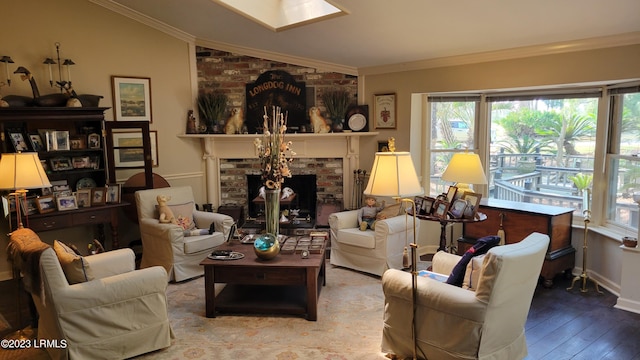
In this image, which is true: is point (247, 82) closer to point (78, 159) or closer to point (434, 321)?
point (78, 159)

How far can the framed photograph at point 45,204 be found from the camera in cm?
430

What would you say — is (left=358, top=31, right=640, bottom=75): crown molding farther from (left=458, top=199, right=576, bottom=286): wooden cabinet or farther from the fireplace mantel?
(left=458, top=199, right=576, bottom=286): wooden cabinet

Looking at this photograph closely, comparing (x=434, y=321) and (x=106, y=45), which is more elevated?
(x=106, y=45)

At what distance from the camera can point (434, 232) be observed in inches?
216

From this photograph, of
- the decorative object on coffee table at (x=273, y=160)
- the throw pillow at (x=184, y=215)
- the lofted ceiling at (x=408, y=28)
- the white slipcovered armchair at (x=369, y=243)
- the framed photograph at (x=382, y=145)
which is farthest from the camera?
the framed photograph at (x=382, y=145)

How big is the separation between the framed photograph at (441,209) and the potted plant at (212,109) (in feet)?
11.1

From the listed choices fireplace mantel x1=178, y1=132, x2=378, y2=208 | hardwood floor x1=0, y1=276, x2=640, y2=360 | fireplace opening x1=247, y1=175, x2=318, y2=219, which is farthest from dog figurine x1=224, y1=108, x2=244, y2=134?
hardwood floor x1=0, y1=276, x2=640, y2=360

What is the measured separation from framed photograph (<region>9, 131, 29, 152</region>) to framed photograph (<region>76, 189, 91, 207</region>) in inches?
25.8

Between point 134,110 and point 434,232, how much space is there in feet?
13.5

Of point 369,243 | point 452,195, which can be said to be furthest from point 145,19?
point 452,195

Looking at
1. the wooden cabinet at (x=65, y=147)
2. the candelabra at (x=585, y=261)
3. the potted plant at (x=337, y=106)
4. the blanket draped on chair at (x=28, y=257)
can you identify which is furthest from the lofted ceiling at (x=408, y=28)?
the blanket draped on chair at (x=28, y=257)

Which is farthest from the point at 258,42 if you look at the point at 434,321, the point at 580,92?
the point at 434,321

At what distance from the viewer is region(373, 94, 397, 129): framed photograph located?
217 inches

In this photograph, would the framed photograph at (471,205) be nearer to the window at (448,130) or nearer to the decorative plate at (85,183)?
the window at (448,130)
